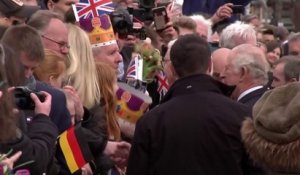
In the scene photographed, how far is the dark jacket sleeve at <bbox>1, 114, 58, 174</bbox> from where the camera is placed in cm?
475

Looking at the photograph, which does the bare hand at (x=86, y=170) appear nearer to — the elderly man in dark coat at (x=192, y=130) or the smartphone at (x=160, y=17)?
the elderly man in dark coat at (x=192, y=130)

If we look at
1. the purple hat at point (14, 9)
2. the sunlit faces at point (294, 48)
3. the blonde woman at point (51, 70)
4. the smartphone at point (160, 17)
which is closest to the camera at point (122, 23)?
the smartphone at point (160, 17)

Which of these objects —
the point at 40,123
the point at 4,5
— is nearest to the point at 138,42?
the point at 4,5

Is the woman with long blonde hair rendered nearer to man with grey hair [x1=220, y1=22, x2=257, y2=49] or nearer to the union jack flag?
the union jack flag

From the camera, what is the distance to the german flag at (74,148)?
5.95 m

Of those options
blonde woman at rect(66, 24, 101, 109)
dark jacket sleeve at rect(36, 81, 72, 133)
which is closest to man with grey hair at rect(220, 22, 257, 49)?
blonde woman at rect(66, 24, 101, 109)

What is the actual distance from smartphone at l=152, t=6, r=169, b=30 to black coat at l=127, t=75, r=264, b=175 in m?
3.62

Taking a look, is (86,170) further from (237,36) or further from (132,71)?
(237,36)

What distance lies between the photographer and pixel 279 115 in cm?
461

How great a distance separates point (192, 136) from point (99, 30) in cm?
218

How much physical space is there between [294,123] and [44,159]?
1.37 metres

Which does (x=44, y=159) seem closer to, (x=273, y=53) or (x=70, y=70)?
(x=70, y=70)

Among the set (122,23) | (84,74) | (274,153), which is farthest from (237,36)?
(274,153)

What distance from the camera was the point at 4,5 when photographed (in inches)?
281
